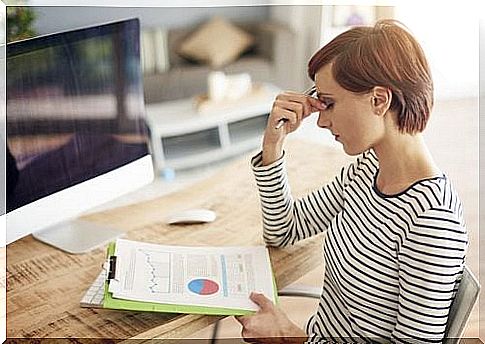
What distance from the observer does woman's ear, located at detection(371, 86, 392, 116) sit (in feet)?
3.23

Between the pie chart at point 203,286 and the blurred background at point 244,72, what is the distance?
9.7 inches

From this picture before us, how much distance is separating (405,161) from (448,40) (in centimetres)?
49

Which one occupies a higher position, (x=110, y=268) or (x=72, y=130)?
(x=72, y=130)

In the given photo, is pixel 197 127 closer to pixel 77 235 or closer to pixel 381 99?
pixel 77 235

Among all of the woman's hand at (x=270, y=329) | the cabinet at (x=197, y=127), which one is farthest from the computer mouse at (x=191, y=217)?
the cabinet at (x=197, y=127)

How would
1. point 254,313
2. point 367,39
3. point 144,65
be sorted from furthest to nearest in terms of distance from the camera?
point 144,65, point 254,313, point 367,39

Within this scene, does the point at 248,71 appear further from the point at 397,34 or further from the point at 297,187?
the point at 397,34

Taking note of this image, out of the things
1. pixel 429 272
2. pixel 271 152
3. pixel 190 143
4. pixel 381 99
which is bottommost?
pixel 190 143

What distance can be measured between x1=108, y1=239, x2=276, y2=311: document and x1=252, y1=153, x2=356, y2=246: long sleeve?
44 millimetres

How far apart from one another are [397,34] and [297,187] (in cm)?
52

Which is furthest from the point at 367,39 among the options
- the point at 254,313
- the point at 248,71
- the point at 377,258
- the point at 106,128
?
the point at 248,71

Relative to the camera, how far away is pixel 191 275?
1.17 metres

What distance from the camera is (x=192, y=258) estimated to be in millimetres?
1228

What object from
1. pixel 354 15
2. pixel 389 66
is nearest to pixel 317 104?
pixel 389 66
